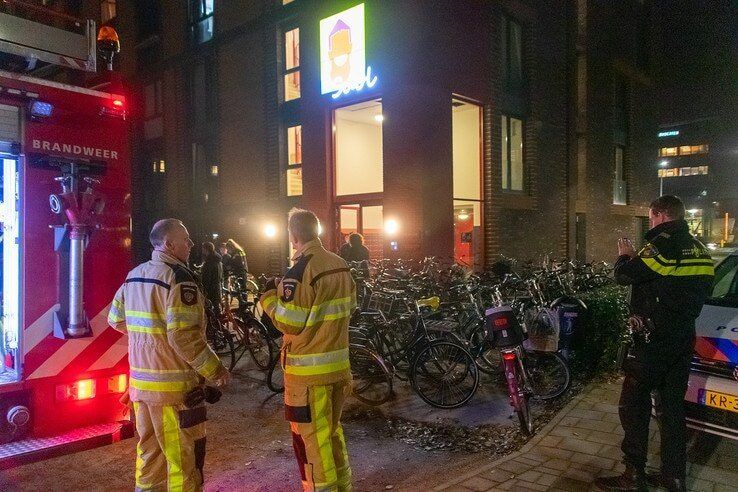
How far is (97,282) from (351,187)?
9.68 meters

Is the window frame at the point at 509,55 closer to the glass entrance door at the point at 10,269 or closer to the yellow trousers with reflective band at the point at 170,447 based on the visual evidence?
the glass entrance door at the point at 10,269

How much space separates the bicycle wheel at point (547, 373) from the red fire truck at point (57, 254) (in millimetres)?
4116

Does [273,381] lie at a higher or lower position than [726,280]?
lower

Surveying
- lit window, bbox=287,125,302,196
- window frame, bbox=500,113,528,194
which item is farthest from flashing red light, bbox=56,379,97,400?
window frame, bbox=500,113,528,194

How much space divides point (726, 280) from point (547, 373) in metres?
2.07

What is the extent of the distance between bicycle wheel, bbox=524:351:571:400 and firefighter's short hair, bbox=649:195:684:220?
7.80ft

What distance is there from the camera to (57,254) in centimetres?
389

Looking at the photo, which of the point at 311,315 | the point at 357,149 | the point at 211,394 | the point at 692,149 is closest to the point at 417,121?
the point at 357,149

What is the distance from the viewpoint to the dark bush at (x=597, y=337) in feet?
21.0

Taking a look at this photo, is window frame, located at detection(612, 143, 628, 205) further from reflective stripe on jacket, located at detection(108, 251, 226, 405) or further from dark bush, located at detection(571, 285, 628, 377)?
reflective stripe on jacket, located at detection(108, 251, 226, 405)

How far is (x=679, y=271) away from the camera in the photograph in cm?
364

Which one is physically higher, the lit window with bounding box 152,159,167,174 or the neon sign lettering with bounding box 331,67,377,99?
the neon sign lettering with bounding box 331,67,377,99

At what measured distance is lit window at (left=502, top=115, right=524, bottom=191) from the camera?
44.2 ft

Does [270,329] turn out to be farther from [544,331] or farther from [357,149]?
→ [357,149]
